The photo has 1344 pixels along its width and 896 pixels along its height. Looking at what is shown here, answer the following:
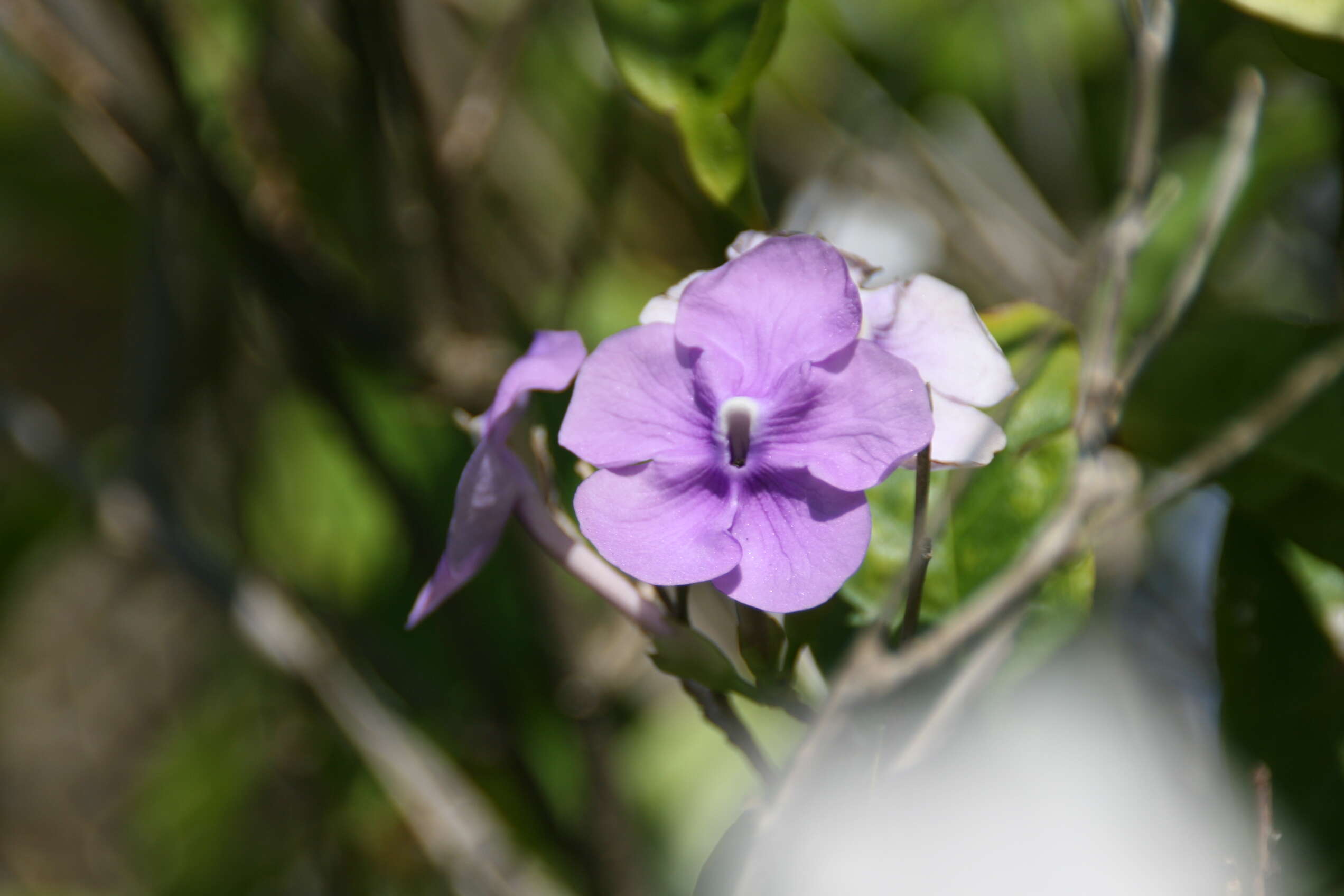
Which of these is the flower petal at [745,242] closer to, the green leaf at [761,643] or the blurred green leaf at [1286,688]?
the green leaf at [761,643]

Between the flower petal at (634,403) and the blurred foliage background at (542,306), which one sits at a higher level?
the flower petal at (634,403)

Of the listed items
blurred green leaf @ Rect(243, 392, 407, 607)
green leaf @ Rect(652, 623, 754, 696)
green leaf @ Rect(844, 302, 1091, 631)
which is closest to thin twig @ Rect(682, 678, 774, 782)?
green leaf @ Rect(652, 623, 754, 696)

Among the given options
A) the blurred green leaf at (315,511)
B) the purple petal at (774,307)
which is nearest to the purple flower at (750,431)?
the purple petal at (774,307)

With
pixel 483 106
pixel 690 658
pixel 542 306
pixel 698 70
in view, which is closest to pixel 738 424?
pixel 690 658

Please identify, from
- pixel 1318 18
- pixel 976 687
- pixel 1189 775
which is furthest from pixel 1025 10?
pixel 976 687

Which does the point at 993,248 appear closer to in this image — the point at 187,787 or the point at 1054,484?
the point at 1054,484

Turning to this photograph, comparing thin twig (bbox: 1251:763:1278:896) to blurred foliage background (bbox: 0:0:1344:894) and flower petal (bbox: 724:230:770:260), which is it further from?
flower petal (bbox: 724:230:770:260)
